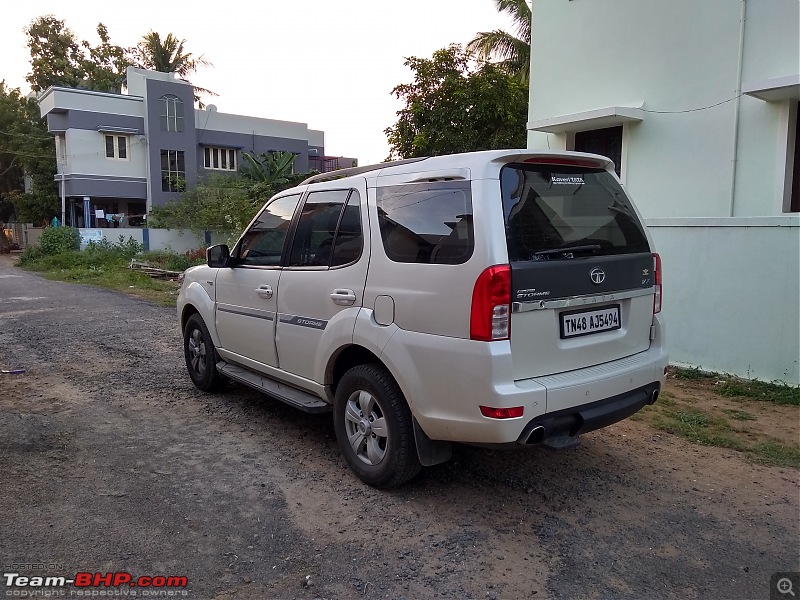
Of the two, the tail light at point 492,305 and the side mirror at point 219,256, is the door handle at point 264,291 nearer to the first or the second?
the side mirror at point 219,256

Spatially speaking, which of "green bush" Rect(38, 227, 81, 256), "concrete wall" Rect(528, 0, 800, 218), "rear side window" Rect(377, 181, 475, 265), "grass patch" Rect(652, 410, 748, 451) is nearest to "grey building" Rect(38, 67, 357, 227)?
"green bush" Rect(38, 227, 81, 256)

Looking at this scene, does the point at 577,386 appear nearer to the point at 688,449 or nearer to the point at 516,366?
the point at 516,366

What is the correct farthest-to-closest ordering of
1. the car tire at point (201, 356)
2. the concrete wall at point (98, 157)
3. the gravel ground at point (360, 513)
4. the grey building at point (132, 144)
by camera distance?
1. the grey building at point (132, 144)
2. the concrete wall at point (98, 157)
3. the car tire at point (201, 356)
4. the gravel ground at point (360, 513)

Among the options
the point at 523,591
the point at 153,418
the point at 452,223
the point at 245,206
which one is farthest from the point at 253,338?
the point at 245,206

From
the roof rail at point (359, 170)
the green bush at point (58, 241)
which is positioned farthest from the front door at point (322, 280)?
the green bush at point (58, 241)

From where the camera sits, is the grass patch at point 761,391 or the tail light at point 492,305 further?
the grass patch at point 761,391

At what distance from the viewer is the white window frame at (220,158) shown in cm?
3372

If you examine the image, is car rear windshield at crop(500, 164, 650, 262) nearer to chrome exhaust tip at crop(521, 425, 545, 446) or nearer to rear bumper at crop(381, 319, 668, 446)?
rear bumper at crop(381, 319, 668, 446)

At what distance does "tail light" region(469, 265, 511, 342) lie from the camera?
3.12 meters

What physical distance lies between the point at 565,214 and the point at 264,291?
2.41 metres

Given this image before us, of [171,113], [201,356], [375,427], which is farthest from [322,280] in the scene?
[171,113]

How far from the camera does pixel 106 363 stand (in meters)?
7.37

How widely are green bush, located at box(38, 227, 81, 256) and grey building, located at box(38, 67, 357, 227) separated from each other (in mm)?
3737

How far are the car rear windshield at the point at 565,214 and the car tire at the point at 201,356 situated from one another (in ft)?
11.2
